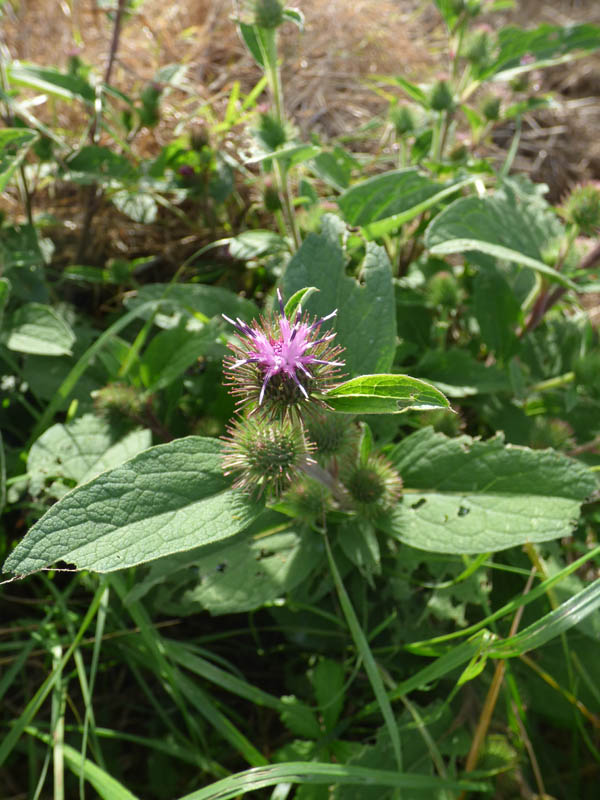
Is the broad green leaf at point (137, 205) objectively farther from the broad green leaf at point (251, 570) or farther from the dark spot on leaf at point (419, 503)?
the dark spot on leaf at point (419, 503)

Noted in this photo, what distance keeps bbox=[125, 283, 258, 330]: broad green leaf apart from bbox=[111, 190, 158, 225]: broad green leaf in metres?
0.58

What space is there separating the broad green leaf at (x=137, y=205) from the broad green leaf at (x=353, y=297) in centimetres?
128

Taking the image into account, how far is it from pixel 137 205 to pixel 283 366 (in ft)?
6.20

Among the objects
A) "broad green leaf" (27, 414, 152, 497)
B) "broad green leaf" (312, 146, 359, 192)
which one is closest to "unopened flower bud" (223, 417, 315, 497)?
"broad green leaf" (27, 414, 152, 497)

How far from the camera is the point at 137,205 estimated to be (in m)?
2.76

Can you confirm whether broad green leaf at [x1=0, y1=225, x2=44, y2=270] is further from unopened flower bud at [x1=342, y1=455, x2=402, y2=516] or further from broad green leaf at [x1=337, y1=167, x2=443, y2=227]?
unopened flower bud at [x1=342, y1=455, x2=402, y2=516]

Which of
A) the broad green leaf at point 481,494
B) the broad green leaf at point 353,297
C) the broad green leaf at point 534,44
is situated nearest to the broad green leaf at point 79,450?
the broad green leaf at point 353,297

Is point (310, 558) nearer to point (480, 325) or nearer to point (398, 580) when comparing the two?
point (398, 580)

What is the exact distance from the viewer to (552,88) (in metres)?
4.90

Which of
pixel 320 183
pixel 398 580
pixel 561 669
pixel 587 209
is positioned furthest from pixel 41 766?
pixel 320 183

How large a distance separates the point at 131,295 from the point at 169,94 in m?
1.43

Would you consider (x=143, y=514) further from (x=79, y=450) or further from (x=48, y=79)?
(x=48, y=79)

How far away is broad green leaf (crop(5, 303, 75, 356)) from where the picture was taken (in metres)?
2.08

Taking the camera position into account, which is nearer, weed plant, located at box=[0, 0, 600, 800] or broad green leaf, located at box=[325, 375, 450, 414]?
broad green leaf, located at box=[325, 375, 450, 414]
